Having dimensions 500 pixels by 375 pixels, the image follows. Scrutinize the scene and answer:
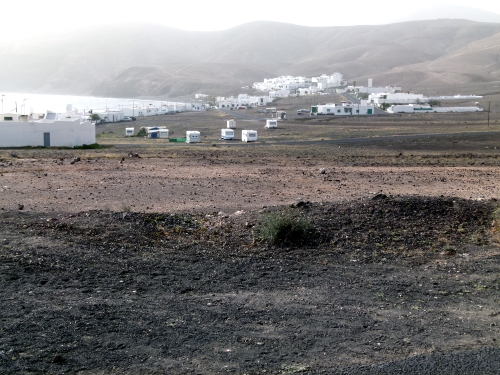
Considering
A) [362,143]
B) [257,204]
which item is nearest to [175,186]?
[257,204]

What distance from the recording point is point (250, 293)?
6.53 meters

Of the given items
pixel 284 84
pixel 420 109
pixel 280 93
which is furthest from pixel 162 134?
pixel 284 84

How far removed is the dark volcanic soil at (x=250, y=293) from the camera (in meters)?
4.89

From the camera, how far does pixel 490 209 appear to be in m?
10.2

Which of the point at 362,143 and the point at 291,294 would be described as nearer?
the point at 291,294

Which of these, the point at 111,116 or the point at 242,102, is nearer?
the point at 111,116

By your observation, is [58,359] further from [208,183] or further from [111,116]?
[111,116]

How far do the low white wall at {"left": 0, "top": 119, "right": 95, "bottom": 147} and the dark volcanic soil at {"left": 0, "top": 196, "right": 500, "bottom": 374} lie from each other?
3008 cm

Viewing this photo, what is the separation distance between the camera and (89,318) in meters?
5.58

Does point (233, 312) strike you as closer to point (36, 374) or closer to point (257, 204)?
point (36, 374)

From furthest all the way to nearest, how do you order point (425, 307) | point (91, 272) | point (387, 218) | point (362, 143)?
1. point (362, 143)
2. point (387, 218)
3. point (91, 272)
4. point (425, 307)

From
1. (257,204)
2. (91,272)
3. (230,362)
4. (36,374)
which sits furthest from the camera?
(257,204)

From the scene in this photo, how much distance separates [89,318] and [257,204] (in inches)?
327

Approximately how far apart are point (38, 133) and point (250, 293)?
35.4m
